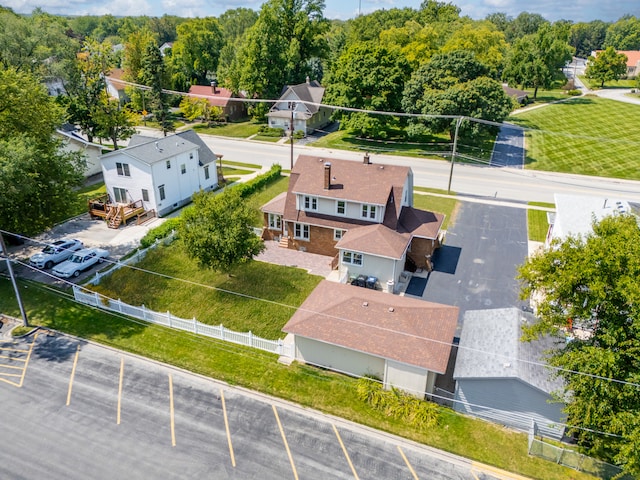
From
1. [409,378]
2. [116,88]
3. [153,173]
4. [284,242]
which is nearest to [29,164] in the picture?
[153,173]

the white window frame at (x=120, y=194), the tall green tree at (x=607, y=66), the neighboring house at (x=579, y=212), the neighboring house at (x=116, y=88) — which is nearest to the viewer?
the neighboring house at (x=579, y=212)

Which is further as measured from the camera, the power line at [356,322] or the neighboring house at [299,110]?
the neighboring house at [299,110]

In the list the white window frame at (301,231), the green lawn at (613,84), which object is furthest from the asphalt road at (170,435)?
the green lawn at (613,84)

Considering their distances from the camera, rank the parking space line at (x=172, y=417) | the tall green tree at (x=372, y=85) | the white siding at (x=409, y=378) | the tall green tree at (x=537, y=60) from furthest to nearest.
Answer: the tall green tree at (x=537, y=60) → the tall green tree at (x=372, y=85) → the white siding at (x=409, y=378) → the parking space line at (x=172, y=417)

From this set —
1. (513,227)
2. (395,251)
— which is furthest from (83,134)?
(513,227)

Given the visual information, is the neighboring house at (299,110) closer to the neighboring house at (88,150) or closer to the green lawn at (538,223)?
the neighboring house at (88,150)

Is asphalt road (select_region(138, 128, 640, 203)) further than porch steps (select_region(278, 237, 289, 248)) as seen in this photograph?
Yes

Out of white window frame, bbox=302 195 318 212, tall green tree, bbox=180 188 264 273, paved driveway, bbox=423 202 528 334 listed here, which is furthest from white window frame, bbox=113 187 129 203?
paved driveway, bbox=423 202 528 334

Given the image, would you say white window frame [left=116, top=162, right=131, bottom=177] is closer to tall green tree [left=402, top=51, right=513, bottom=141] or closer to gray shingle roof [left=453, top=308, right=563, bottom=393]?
gray shingle roof [left=453, top=308, right=563, bottom=393]
